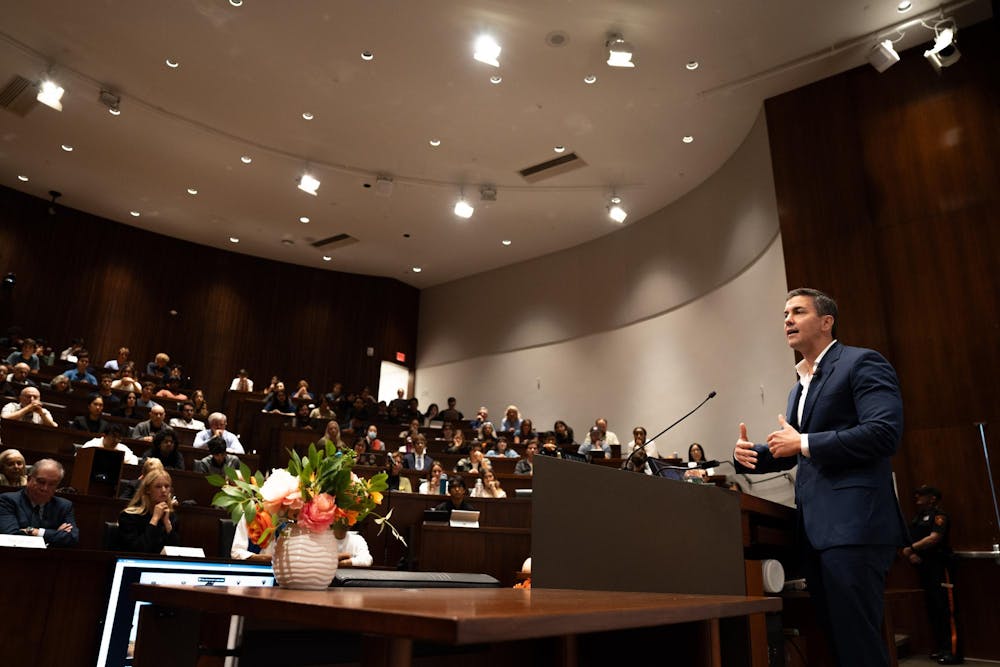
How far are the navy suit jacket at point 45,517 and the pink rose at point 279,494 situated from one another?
2.98m

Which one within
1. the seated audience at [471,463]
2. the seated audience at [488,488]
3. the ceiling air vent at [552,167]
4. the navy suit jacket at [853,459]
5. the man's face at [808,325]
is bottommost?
the navy suit jacket at [853,459]

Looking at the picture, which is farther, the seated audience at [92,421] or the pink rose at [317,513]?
the seated audience at [92,421]

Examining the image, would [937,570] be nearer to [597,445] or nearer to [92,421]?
[597,445]

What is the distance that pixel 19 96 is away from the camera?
8.00 meters

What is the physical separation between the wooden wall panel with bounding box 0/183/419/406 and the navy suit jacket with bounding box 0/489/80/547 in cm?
790

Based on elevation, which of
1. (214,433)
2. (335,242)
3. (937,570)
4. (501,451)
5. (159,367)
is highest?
(335,242)

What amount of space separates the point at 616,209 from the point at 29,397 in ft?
22.8

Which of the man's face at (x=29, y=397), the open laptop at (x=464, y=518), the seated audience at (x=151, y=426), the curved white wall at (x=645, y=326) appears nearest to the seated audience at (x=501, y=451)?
the curved white wall at (x=645, y=326)

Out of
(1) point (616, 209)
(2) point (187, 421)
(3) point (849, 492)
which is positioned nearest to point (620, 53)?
(1) point (616, 209)

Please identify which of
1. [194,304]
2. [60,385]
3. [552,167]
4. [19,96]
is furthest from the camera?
[194,304]

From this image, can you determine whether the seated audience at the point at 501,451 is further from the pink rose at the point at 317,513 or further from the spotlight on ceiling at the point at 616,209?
the pink rose at the point at 317,513

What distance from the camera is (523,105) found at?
25.6 feet

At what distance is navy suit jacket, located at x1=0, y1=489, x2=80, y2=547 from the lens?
367 centimetres

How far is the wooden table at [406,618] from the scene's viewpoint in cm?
63
